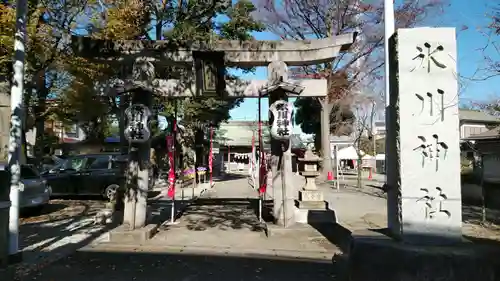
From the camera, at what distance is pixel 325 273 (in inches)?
244

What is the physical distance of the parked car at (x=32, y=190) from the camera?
1109 cm

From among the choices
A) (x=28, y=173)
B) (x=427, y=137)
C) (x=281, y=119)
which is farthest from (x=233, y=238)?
(x=28, y=173)

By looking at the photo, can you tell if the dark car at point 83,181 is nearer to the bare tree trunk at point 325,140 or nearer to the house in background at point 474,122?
the bare tree trunk at point 325,140

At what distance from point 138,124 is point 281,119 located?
124 inches

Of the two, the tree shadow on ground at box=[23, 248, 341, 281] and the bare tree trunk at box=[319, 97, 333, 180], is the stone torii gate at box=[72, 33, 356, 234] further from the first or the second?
the bare tree trunk at box=[319, 97, 333, 180]

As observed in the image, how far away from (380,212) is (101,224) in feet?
29.2

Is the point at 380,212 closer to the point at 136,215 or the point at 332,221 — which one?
the point at 332,221

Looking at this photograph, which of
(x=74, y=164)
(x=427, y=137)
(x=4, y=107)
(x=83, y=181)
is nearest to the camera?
(x=427, y=137)

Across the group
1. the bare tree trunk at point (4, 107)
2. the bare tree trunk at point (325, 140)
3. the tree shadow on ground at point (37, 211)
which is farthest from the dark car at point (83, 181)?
the bare tree trunk at point (325, 140)

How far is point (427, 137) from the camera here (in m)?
4.74

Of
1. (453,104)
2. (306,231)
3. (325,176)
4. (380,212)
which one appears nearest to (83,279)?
(306,231)

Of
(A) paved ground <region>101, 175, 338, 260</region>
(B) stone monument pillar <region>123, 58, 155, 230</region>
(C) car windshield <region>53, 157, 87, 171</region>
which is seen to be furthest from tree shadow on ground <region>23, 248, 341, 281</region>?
(C) car windshield <region>53, 157, 87, 171</region>

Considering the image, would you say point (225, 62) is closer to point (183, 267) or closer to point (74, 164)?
point (183, 267)

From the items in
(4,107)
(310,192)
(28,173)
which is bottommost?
(310,192)
